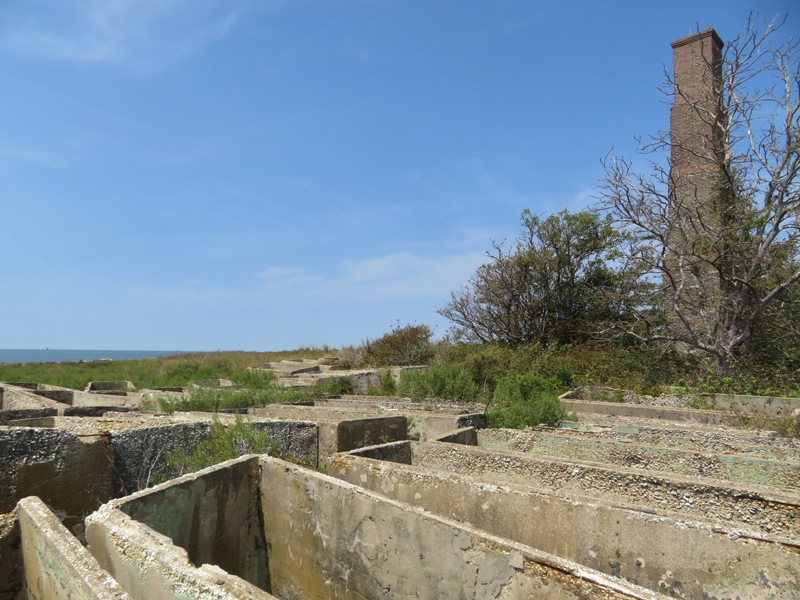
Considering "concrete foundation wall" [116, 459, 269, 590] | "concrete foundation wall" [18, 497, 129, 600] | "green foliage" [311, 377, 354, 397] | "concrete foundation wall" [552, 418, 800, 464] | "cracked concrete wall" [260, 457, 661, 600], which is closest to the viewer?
"concrete foundation wall" [18, 497, 129, 600]

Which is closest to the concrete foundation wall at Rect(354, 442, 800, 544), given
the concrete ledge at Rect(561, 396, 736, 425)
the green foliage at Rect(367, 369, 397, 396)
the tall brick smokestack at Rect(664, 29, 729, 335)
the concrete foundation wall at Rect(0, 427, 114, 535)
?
the concrete foundation wall at Rect(0, 427, 114, 535)

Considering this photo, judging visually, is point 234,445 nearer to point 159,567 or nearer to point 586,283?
point 159,567

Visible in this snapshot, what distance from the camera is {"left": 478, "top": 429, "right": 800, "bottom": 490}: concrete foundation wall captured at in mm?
4824

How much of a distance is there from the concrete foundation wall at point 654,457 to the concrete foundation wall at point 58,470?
14.5 feet

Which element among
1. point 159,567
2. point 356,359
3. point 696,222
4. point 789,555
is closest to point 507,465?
point 789,555

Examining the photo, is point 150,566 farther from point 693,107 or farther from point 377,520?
point 693,107

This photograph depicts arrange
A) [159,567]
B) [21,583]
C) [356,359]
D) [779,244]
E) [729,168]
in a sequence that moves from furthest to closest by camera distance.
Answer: [356,359] < [729,168] < [779,244] < [21,583] < [159,567]

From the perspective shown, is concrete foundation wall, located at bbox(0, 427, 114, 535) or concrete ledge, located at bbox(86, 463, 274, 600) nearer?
concrete ledge, located at bbox(86, 463, 274, 600)

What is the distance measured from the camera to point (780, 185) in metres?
12.2

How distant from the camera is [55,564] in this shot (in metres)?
2.53

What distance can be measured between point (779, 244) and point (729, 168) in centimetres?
313

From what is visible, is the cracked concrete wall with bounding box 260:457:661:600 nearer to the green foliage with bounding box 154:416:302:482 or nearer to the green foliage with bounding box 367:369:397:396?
the green foliage with bounding box 154:416:302:482

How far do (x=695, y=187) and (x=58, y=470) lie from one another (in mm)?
16356

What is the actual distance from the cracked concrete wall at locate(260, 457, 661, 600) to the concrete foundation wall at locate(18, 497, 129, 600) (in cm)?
164
